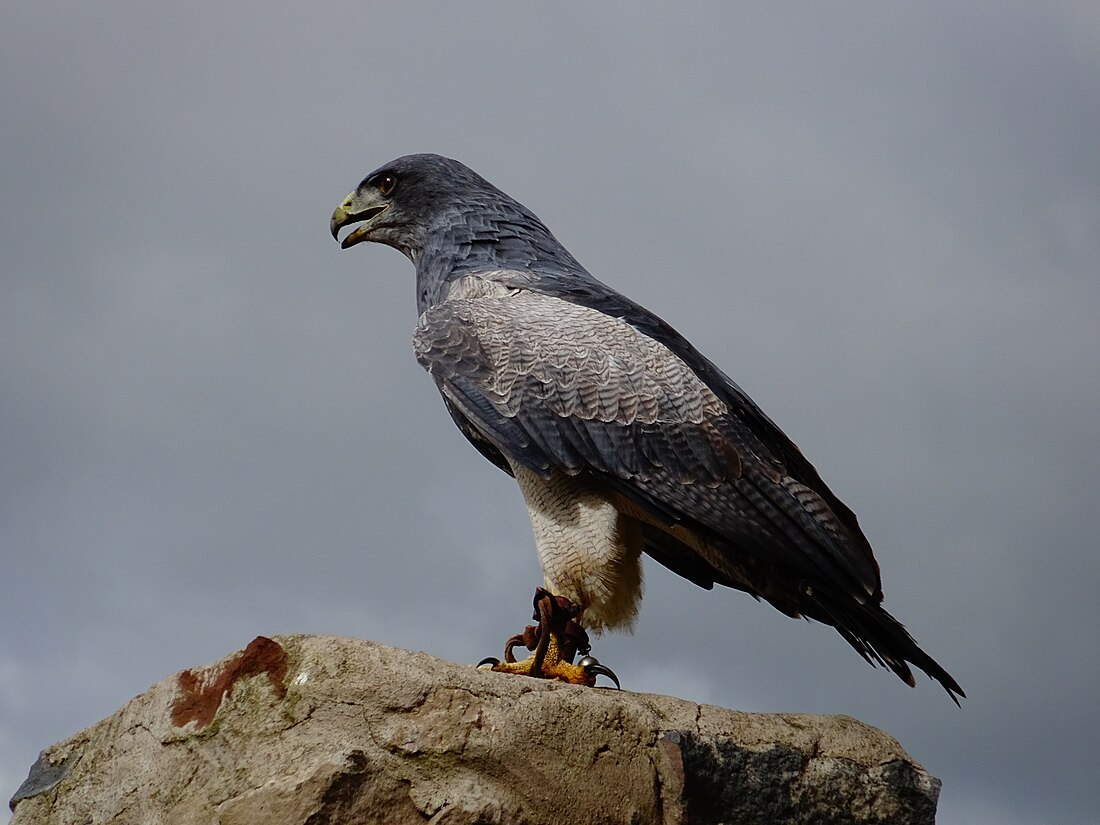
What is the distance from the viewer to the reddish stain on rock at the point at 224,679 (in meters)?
4.89

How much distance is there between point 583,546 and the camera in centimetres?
599

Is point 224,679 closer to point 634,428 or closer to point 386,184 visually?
point 634,428

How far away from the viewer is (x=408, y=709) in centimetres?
476

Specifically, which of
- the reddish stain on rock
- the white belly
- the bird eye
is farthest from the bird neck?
the reddish stain on rock

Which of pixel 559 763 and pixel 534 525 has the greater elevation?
pixel 534 525

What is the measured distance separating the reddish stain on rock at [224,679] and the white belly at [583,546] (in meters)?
1.59

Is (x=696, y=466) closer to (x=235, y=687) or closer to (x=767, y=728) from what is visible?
(x=767, y=728)

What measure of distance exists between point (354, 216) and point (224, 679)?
11.2 feet

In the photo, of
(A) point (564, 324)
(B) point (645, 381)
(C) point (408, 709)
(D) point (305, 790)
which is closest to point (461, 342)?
(A) point (564, 324)

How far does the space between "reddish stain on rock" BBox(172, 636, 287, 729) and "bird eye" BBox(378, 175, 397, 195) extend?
3.31 m

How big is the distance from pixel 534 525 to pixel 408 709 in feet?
5.31

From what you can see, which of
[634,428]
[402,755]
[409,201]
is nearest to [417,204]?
[409,201]

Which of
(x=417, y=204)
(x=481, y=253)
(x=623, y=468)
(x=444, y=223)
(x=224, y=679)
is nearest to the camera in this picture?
(x=224, y=679)

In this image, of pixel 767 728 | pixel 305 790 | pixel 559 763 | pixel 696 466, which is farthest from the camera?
pixel 696 466
